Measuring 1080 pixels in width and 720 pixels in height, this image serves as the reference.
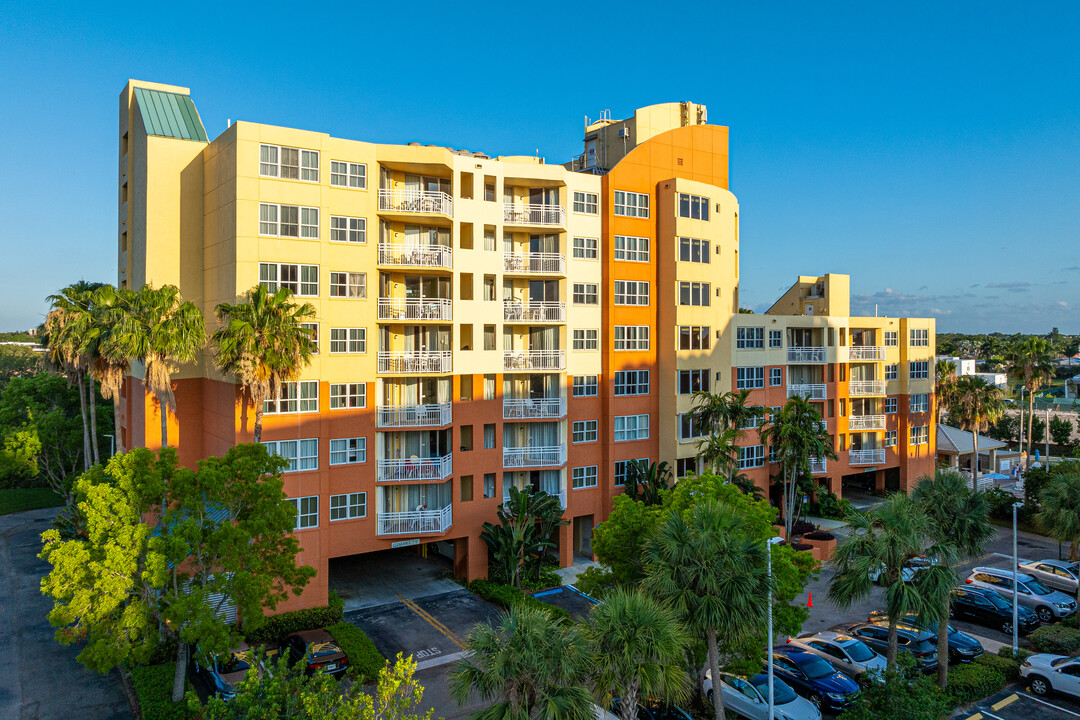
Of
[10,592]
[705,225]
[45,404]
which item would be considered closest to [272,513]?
[10,592]

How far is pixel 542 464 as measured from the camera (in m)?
39.5

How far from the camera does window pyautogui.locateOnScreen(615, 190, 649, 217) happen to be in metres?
42.4

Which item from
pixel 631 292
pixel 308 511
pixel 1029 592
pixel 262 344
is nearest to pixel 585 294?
pixel 631 292

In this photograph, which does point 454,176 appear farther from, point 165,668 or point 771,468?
point 771,468

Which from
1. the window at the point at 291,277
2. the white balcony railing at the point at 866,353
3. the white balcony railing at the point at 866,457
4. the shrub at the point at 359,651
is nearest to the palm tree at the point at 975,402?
the white balcony railing at the point at 866,457

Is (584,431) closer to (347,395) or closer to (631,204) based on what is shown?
(631,204)

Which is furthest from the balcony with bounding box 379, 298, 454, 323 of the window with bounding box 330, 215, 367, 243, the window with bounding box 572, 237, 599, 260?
the window with bounding box 572, 237, 599, 260

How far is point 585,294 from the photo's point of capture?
136ft

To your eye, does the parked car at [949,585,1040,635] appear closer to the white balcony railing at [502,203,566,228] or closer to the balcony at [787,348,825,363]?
the balcony at [787,348,825,363]

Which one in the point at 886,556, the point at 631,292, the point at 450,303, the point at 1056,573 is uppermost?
the point at 631,292

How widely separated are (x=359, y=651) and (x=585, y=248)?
2509 cm

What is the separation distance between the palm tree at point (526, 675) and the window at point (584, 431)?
81.9 ft

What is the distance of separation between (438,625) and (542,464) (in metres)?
10.7

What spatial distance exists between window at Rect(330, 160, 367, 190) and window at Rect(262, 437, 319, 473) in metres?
12.6
